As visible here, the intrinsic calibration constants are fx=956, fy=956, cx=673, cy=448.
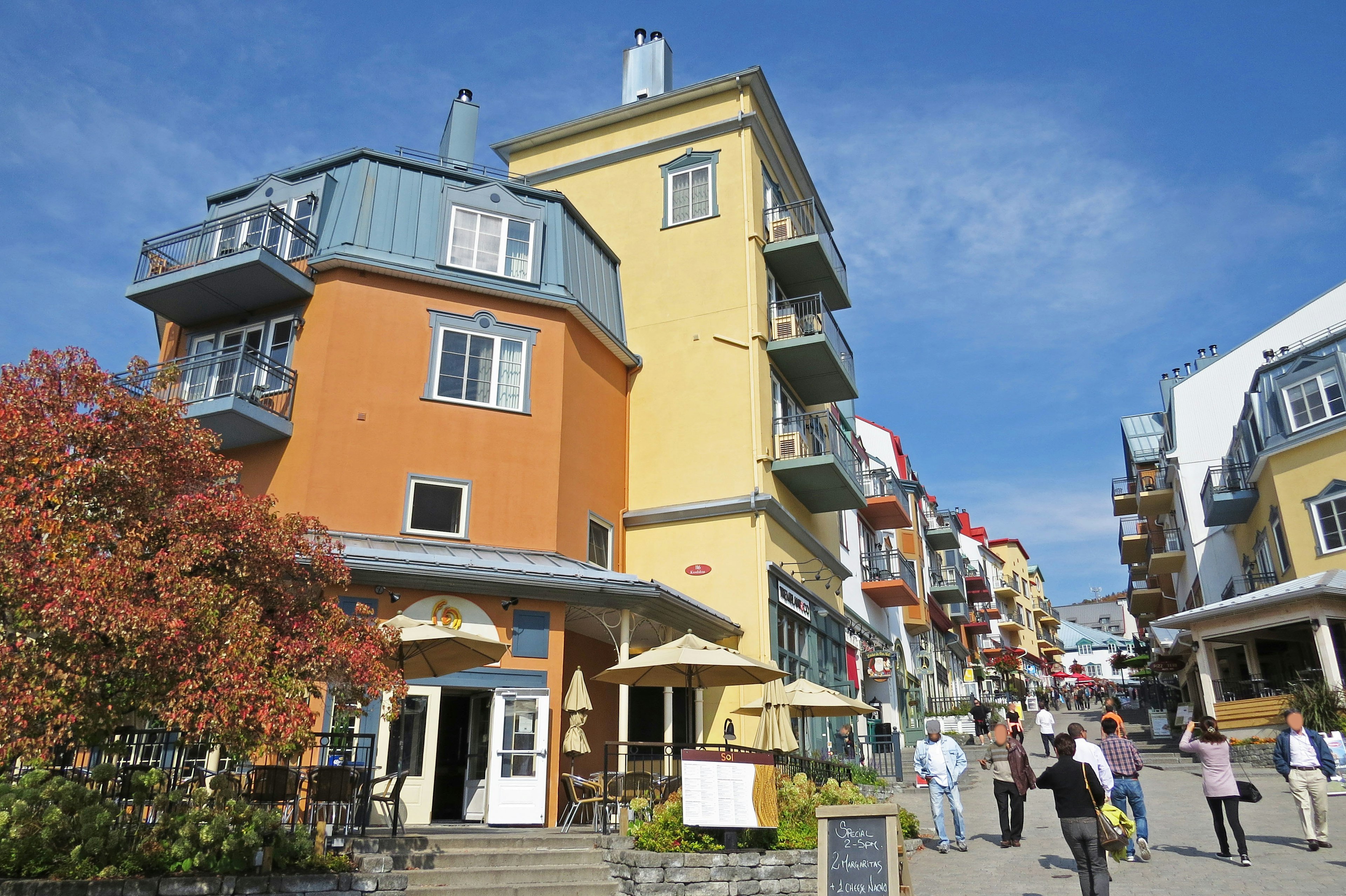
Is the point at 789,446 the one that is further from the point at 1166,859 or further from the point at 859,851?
the point at 859,851

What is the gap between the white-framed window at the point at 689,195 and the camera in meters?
22.5

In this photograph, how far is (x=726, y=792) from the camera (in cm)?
1081

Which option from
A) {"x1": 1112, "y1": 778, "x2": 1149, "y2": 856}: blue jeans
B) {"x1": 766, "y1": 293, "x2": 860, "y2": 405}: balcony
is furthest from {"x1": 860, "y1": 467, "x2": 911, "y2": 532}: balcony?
{"x1": 1112, "y1": 778, "x2": 1149, "y2": 856}: blue jeans

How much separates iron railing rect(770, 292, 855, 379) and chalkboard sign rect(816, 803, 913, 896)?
13727mm

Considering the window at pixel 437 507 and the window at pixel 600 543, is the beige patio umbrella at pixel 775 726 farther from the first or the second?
the window at pixel 437 507

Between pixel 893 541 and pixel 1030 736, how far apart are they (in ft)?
34.9

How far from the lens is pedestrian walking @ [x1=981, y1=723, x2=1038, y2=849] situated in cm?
1286

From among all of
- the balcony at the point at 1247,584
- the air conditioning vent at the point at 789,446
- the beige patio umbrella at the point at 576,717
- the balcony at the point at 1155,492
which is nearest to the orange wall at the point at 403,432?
the beige patio umbrella at the point at 576,717

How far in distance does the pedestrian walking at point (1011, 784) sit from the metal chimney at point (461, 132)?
54.4 feet

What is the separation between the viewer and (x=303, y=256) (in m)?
17.8

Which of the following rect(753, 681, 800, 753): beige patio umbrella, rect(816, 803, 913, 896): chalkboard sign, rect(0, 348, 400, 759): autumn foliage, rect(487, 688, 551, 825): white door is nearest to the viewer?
rect(0, 348, 400, 759): autumn foliage

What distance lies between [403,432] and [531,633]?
14.6 ft

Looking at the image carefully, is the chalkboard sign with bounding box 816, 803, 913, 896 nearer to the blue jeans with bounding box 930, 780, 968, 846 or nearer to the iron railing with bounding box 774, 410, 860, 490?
the blue jeans with bounding box 930, 780, 968, 846

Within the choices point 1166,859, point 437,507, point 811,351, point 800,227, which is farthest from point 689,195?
point 1166,859
